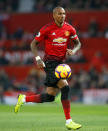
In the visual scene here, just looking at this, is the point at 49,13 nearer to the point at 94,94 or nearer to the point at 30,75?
the point at 30,75

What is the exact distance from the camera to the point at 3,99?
24766 mm

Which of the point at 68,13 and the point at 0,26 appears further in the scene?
the point at 0,26

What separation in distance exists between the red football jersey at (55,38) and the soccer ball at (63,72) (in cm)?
47

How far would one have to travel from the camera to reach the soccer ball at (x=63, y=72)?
10.4 meters

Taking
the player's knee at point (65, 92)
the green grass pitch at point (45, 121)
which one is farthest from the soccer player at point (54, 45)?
the green grass pitch at point (45, 121)

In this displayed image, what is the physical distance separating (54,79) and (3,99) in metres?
14.3

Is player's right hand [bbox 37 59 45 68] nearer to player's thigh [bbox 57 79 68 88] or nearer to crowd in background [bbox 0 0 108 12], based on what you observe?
player's thigh [bbox 57 79 68 88]

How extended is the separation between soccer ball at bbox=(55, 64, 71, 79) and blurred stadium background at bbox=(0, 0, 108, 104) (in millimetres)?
12781

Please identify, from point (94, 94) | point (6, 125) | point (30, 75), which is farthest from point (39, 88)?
point (6, 125)

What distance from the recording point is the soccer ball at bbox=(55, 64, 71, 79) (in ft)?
34.0

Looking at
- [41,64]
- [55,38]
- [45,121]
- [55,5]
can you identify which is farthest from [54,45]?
[55,5]

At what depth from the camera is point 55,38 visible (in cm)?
1082

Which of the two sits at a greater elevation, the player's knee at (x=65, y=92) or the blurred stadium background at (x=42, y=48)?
the blurred stadium background at (x=42, y=48)

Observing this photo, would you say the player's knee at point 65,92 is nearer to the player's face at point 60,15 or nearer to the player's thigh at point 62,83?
the player's thigh at point 62,83
